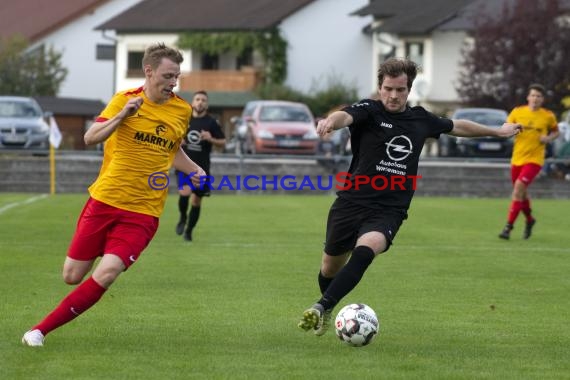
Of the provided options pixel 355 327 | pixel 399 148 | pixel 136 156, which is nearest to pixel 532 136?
pixel 399 148

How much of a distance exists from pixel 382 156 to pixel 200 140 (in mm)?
8510

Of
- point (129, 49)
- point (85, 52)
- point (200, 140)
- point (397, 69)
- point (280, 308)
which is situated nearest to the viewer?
point (397, 69)

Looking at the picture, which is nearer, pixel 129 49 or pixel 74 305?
pixel 74 305

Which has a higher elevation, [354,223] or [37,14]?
[37,14]

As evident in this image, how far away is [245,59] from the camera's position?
6794 centimetres

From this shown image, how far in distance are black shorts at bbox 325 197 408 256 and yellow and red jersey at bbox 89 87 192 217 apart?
1273 millimetres

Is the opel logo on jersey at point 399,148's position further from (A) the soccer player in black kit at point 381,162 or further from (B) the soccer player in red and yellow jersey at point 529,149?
(B) the soccer player in red and yellow jersey at point 529,149

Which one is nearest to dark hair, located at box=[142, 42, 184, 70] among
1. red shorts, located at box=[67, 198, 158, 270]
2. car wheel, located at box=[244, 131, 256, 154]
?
red shorts, located at box=[67, 198, 158, 270]

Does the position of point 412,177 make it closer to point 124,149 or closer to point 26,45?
point 124,149

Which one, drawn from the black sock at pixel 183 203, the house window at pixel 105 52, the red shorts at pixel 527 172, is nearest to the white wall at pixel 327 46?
the house window at pixel 105 52

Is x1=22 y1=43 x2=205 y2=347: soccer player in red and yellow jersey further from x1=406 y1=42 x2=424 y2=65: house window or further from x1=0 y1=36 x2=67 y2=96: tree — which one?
x1=0 y1=36 x2=67 y2=96: tree

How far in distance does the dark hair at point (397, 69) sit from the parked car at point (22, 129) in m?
26.2

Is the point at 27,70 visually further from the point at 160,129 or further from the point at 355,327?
the point at 355,327

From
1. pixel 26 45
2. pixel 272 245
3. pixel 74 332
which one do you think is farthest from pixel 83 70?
pixel 74 332
